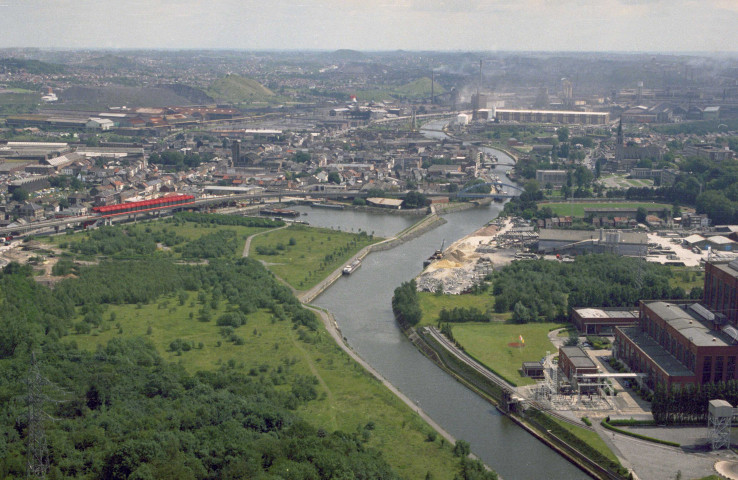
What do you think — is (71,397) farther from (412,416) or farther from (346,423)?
(412,416)

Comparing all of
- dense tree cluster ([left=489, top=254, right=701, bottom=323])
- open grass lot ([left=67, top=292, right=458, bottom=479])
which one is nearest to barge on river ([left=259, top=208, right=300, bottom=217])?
dense tree cluster ([left=489, top=254, right=701, bottom=323])

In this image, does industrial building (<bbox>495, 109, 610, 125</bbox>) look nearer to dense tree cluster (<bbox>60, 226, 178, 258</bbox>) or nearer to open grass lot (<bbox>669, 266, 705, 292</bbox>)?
dense tree cluster (<bbox>60, 226, 178, 258</bbox>)

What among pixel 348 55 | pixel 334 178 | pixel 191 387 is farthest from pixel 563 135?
pixel 348 55

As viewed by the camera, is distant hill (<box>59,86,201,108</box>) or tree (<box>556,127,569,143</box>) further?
distant hill (<box>59,86,201,108</box>)

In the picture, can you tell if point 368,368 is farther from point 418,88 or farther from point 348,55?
point 348,55

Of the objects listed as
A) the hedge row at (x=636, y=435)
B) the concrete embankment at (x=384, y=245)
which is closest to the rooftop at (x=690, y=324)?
the hedge row at (x=636, y=435)
